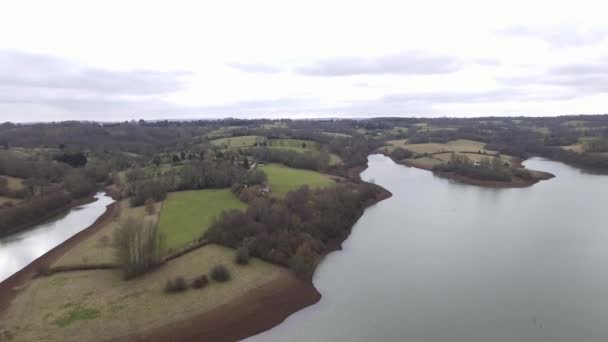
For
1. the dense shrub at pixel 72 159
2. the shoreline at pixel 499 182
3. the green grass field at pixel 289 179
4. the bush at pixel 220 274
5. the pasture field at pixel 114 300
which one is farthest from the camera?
the dense shrub at pixel 72 159

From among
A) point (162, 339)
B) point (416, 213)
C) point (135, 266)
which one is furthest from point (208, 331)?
point (416, 213)

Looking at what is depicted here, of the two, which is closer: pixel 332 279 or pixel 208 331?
pixel 208 331

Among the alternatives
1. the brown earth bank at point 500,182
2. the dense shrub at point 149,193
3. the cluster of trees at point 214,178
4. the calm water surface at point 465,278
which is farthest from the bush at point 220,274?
the brown earth bank at point 500,182

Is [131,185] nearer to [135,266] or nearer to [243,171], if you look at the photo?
[243,171]

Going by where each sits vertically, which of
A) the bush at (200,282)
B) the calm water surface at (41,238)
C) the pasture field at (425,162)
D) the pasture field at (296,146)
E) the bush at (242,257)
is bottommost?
the calm water surface at (41,238)

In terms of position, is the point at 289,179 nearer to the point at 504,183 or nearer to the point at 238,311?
the point at 238,311

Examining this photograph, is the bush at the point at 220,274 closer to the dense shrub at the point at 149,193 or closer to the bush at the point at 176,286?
the bush at the point at 176,286
